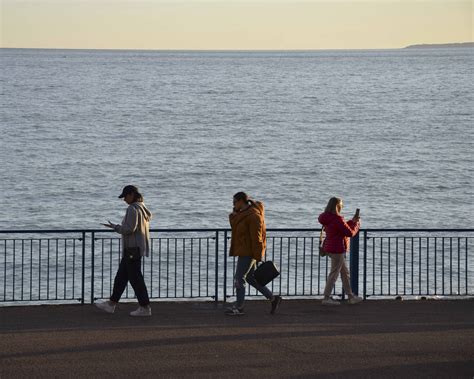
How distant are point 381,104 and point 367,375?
106 metres

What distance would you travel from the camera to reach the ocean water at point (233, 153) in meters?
50.8

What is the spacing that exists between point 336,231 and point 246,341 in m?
2.89

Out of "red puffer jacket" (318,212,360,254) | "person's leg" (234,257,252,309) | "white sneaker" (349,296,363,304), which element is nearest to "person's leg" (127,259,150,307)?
"person's leg" (234,257,252,309)

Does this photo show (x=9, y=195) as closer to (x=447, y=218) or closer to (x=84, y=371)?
(x=447, y=218)

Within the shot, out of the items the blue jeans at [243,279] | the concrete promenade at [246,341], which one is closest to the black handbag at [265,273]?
the blue jeans at [243,279]

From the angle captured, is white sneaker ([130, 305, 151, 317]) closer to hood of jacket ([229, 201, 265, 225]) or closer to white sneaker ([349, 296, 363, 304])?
hood of jacket ([229, 201, 265, 225])

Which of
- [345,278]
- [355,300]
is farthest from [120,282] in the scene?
[355,300]

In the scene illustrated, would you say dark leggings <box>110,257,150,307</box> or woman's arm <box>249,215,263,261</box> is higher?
Result: woman's arm <box>249,215,263,261</box>

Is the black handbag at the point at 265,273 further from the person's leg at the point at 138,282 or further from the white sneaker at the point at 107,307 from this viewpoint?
the white sneaker at the point at 107,307

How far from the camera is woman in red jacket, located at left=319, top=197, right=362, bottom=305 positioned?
1568cm

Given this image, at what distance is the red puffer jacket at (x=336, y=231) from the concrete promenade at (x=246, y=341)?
853 mm

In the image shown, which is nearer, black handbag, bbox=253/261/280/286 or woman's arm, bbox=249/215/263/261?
woman's arm, bbox=249/215/263/261

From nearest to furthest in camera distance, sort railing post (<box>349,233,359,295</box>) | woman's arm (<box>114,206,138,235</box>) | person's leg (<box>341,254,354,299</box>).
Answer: woman's arm (<box>114,206,138,235</box>) < person's leg (<box>341,254,354,299</box>) < railing post (<box>349,233,359,295</box>)

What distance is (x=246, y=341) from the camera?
13.4 metres
